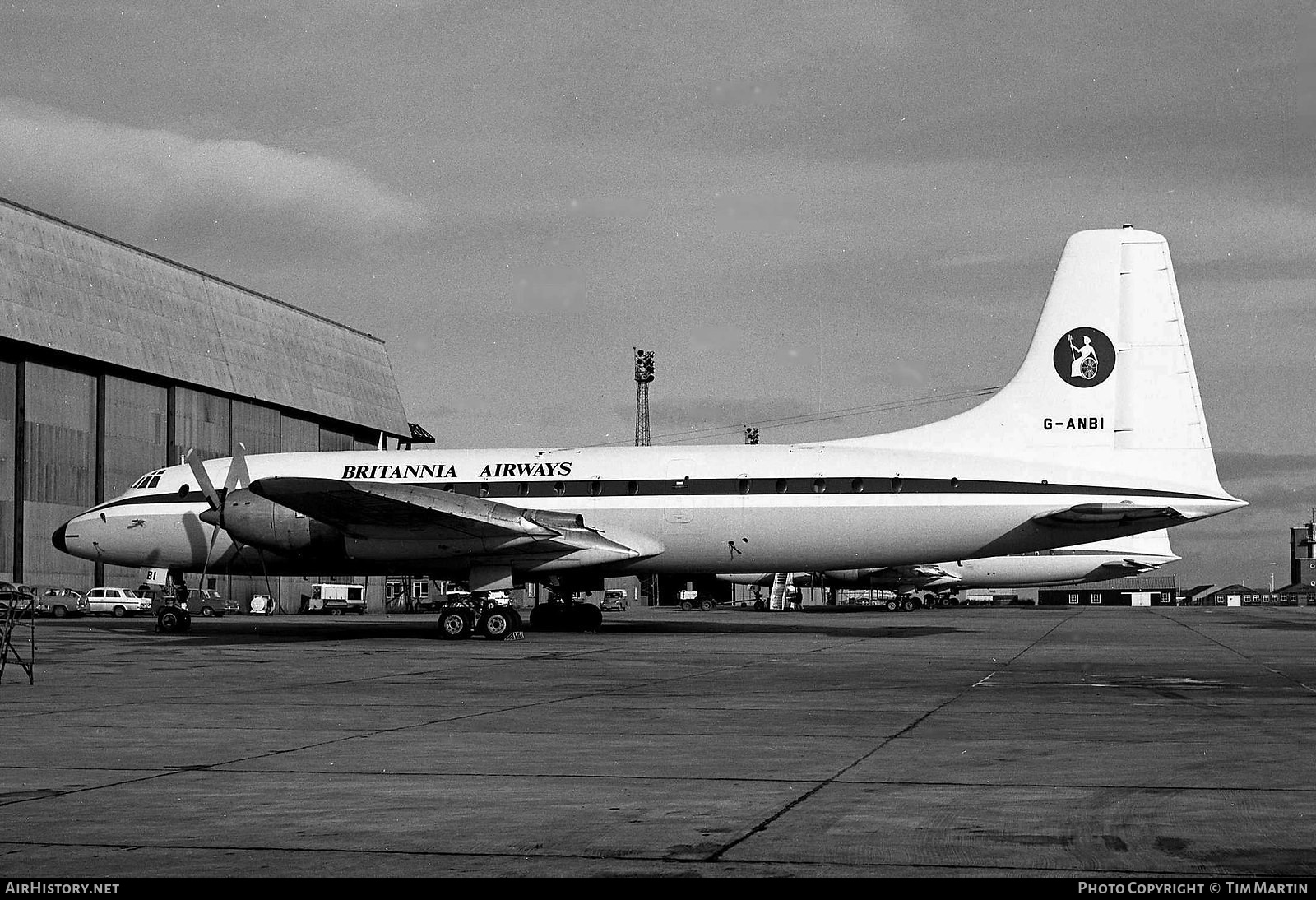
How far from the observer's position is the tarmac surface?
6.94 m

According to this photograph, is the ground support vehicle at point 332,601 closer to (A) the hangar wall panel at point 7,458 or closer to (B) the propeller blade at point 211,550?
(A) the hangar wall panel at point 7,458

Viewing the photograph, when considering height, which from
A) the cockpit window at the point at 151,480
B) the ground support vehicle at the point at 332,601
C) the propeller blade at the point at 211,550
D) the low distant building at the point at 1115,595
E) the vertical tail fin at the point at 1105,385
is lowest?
the low distant building at the point at 1115,595

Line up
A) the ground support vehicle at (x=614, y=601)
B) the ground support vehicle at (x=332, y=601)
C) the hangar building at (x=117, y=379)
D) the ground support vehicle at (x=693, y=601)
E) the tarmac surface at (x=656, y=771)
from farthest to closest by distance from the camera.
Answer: the ground support vehicle at (x=693, y=601) → the ground support vehicle at (x=614, y=601) → the ground support vehicle at (x=332, y=601) → the hangar building at (x=117, y=379) → the tarmac surface at (x=656, y=771)

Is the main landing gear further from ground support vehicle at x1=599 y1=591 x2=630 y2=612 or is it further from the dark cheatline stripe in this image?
ground support vehicle at x1=599 y1=591 x2=630 y2=612

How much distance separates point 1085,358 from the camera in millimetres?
30172

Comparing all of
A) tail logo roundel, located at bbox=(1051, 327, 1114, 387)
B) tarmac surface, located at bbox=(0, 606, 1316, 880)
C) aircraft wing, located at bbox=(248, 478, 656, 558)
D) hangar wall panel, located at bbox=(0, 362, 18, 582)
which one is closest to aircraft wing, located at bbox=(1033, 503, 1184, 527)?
tail logo roundel, located at bbox=(1051, 327, 1114, 387)

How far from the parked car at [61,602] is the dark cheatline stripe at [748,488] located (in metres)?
36.1

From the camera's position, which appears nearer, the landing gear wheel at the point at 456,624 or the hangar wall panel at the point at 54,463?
the landing gear wheel at the point at 456,624

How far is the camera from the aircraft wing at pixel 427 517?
1092 inches

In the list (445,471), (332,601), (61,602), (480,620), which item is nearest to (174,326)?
(61,602)

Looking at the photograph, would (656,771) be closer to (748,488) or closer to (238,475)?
(748,488)

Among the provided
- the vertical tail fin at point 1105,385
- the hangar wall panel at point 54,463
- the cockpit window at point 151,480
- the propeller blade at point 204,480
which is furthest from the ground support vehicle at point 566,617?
the hangar wall panel at point 54,463

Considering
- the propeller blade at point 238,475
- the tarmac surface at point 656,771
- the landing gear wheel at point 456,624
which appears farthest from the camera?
the propeller blade at point 238,475

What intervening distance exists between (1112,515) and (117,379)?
179 ft
